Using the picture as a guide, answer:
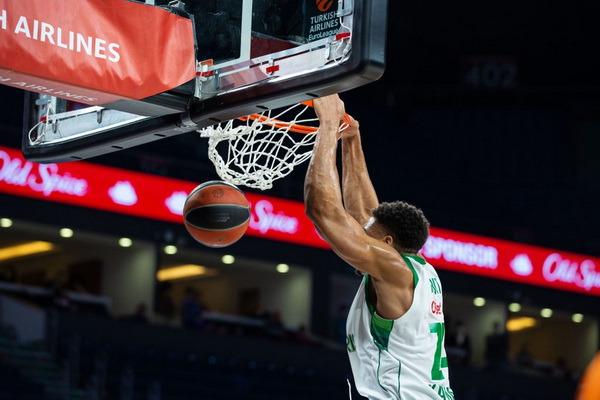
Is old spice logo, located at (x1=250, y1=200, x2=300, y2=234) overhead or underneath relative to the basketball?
underneath

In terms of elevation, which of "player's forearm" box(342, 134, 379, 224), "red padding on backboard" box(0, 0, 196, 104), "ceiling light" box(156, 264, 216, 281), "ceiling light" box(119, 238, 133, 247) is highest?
"red padding on backboard" box(0, 0, 196, 104)

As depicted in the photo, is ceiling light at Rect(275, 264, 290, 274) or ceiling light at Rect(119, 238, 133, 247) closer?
ceiling light at Rect(119, 238, 133, 247)

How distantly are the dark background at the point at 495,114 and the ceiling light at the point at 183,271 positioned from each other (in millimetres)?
Result: 3882

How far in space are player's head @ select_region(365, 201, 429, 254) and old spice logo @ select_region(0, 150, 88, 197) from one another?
33.1 feet

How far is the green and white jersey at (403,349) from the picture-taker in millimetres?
4105

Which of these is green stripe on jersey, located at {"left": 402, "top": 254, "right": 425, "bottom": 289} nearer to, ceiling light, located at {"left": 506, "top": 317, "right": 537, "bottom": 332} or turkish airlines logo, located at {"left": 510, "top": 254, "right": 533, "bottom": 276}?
turkish airlines logo, located at {"left": 510, "top": 254, "right": 533, "bottom": 276}

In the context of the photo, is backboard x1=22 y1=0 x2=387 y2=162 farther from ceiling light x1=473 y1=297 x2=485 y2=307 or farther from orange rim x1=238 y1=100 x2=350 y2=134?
ceiling light x1=473 y1=297 x2=485 y2=307

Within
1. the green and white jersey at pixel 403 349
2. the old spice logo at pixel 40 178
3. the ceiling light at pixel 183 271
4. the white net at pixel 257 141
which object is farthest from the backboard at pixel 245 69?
the ceiling light at pixel 183 271

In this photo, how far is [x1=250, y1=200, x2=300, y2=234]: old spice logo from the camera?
15.4 m

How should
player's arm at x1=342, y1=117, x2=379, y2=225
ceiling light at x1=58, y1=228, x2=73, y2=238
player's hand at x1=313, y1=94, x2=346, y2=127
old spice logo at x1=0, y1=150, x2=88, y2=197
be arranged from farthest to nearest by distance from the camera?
ceiling light at x1=58, y1=228, x2=73, y2=238 → old spice logo at x1=0, y1=150, x2=88, y2=197 → player's arm at x1=342, y1=117, x2=379, y2=225 → player's hand at x1=313, y1=94, x2=346, y2=127

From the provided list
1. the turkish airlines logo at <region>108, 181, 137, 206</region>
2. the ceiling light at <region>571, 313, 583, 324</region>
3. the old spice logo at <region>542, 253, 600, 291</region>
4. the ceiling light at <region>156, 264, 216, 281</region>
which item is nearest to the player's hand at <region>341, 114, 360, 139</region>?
the turkish airlines logo at <region>108, 181, 137, 206</region>

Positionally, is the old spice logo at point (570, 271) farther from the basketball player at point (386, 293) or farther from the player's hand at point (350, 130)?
the basketball player at point (386, 293)

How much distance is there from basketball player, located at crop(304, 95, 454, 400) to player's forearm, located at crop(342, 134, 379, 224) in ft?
1.59

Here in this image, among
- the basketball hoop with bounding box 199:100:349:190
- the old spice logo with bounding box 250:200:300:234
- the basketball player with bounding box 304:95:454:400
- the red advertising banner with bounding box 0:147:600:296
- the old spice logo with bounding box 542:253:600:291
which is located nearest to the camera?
the basketball player with bounding box 304:95:454:400
